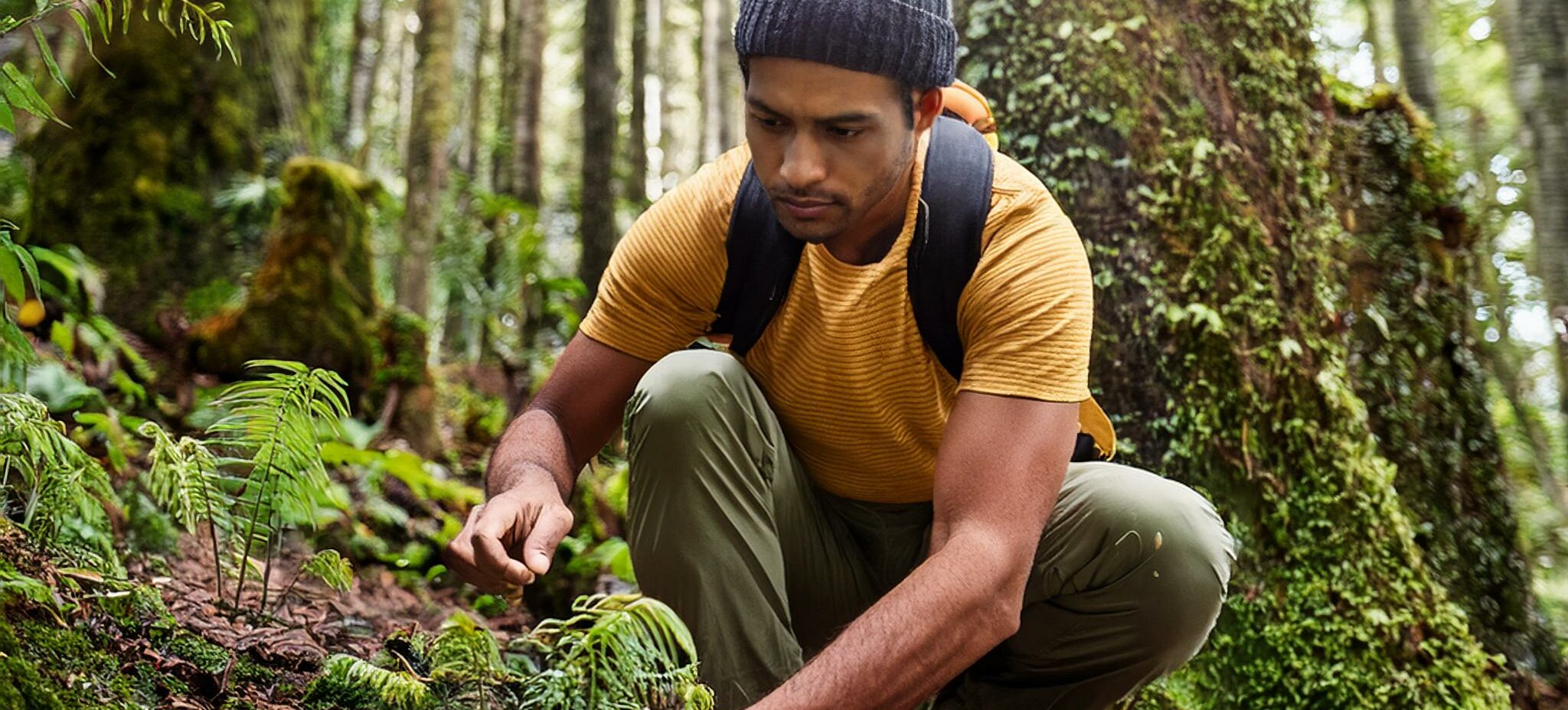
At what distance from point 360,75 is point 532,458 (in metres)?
17.6

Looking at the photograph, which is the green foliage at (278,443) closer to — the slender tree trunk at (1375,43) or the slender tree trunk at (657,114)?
the slender tree trunk at (1375,43)

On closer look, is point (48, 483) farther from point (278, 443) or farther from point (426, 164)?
point (426, 164)

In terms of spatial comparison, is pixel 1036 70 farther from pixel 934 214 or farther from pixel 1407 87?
pixel 1407 87

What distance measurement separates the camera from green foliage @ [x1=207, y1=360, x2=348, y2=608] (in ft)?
9.85

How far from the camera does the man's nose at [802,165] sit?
273 cm

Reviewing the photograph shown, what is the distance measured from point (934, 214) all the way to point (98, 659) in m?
1.97

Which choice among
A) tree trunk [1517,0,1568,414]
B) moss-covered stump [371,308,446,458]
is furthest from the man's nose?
tree trunk [1517,0,1568,414]

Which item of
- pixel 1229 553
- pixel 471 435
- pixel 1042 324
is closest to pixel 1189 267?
pixel 1229 553

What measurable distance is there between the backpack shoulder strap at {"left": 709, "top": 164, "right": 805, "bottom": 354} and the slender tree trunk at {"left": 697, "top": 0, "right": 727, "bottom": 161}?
50.7 feet

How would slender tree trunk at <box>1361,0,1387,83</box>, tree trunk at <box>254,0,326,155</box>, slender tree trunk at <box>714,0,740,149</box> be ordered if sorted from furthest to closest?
slender tree trunk at <box>714,0,740,149</box> < slender tree trunk at <box>1361,0,1387,83</box> < tree trunk at <box>254,0,326,155</box>

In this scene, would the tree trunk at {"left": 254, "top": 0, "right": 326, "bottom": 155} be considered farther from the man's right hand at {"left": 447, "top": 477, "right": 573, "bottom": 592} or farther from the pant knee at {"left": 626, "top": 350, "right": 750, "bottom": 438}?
the man's right hand at {"left": 447, "top": 477, "right": 573, "bottom": 592}

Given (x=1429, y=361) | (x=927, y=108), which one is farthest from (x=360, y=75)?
(x=927, y=108)

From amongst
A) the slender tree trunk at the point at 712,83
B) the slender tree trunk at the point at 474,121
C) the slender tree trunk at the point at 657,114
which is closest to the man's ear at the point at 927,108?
the slender tree trunk at the point at 474,121

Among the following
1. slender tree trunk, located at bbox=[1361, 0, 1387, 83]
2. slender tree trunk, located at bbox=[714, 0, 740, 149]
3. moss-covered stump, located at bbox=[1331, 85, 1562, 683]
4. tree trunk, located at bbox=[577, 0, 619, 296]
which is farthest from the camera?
slender tree trunk, located at bbox=[714, 0, 740, 149]
